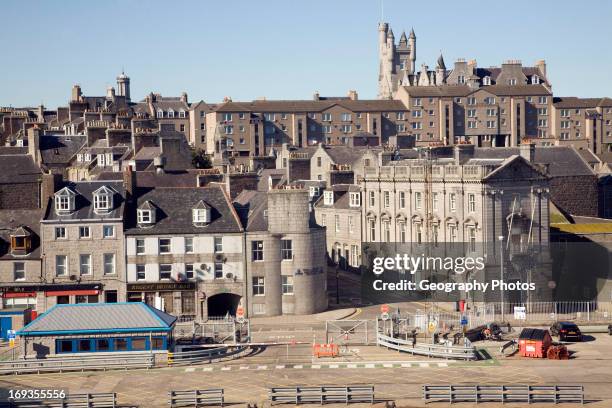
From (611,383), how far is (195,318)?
30200 millimetres

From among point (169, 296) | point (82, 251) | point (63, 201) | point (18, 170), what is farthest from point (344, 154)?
point (82, 251)

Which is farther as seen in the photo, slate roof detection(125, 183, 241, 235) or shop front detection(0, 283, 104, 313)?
slate roof detection(125, 183, 241, 235)

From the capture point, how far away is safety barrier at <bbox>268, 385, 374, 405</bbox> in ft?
188

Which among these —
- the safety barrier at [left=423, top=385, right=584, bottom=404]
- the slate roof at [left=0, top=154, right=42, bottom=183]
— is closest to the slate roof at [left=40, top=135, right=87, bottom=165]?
the slate roof at [left=0, top=154, right=42, bottom=183]

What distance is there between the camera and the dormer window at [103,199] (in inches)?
3238

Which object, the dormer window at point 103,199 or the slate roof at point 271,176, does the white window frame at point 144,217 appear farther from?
the slate roof at point 271,176

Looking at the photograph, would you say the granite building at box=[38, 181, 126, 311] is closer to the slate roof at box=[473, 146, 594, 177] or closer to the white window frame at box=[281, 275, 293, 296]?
the white window frame at box=[281, 275, 293, 296]

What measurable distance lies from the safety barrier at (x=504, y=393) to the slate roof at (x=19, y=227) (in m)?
34.1

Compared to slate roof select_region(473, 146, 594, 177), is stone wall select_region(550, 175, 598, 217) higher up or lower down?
lower down

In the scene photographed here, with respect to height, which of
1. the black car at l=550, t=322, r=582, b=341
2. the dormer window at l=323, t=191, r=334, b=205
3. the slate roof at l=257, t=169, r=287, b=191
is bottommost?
the black car at l=550, t=322, r=582, b=341

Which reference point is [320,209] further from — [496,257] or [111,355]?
[111,355]

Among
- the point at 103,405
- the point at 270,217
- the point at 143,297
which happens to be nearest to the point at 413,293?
the point at 270,217

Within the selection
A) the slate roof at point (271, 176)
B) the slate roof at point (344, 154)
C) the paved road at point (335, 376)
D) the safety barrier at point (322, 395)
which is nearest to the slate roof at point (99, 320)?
the paved road at point (335, 376)

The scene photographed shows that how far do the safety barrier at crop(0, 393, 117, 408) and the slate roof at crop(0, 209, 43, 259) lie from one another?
25.4m
